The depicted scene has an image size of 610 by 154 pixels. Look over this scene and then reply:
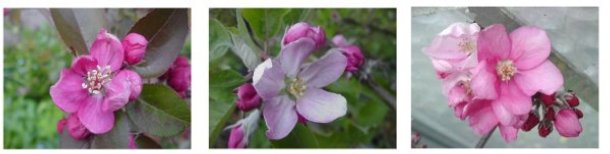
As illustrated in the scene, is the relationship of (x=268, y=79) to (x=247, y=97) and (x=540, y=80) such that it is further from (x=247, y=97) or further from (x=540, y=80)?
(x=540, y=80)

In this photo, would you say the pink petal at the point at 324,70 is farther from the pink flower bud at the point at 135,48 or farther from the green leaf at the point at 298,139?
the pink flower bud at the point at 135,48

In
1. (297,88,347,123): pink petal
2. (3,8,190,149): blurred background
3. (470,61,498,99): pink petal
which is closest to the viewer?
(470,61,498,99): pink petal

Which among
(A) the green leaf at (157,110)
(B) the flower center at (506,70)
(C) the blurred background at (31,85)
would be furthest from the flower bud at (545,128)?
(C) the blurred background at (31,85)

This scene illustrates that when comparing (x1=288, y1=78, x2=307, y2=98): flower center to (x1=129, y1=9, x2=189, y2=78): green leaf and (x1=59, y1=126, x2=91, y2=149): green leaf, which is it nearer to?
(x1=129, y1=9, x2=189, y2=78): green leaf

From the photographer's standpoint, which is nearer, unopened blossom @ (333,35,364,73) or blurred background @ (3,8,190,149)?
unopened blossom @ (333,35,364,73)

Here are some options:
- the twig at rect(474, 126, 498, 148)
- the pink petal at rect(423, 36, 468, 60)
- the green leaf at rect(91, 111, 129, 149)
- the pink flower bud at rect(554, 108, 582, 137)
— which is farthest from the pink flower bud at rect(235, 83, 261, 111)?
the pink flower bud at rect(554, 108, 582, 137)
